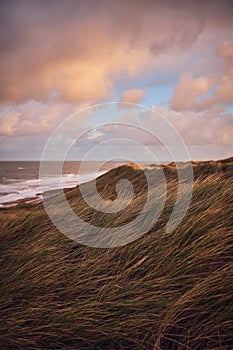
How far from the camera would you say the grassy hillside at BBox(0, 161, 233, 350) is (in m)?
1.59

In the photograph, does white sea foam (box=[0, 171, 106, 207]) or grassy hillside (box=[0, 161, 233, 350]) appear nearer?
grassy hillside (box=[0, 161, 233, 350])

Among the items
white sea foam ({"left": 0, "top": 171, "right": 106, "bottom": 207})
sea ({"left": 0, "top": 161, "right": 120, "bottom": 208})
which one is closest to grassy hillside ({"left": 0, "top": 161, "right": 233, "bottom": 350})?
sea ({"left": 0, "top": 161, "right": 120, "bottom": 208})

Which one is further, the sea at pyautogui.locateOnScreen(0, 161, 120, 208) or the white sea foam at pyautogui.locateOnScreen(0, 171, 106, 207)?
the white sea foam at pyautogui.locateOnScreen(0, 171, 106, 207)

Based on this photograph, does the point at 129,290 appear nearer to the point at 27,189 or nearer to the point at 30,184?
the point at 27,189

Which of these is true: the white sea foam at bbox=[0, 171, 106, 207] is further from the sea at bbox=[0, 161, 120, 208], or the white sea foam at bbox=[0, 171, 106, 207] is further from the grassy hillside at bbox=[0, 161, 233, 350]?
the grassy hillside at bbox=[0, 161, 233, 350]

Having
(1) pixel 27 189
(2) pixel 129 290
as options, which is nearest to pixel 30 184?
(1) pixel 27 189

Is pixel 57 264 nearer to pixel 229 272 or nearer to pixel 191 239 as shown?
pixel 191 239

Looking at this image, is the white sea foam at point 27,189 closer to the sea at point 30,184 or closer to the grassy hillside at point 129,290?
the sea at point 30,184

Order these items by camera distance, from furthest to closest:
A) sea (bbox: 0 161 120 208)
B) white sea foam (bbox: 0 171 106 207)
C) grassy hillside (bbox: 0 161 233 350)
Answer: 1. white sea foam (bbox: 0 171 106 207)
2. sea (bbox: 0 161 120 208)
3. grassy hillside (bbox: 0 161 233 350)

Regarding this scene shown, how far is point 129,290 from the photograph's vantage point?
1895 mm

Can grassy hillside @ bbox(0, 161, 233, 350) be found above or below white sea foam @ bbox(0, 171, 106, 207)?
above

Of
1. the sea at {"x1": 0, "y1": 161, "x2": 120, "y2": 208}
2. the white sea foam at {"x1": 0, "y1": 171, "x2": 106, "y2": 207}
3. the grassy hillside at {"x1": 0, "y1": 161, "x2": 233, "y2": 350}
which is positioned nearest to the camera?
the grassy hillside at {"x1": 0, "y1": 161, "x2": 233, "y2": 350}

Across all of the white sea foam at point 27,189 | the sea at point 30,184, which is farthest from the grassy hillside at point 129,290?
the white sea foam at point 27,189

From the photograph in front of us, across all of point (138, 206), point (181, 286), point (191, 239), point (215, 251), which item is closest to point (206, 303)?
point (181, 286)
